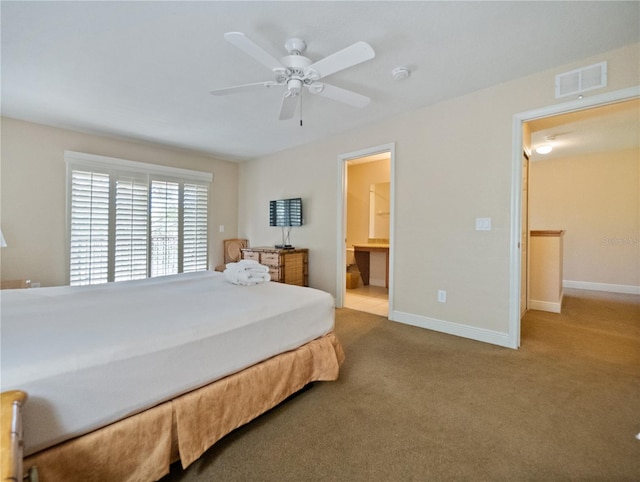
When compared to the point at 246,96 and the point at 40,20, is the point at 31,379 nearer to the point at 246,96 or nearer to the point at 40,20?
the point at 40,20

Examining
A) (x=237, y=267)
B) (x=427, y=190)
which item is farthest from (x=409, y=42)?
(x=237, y=267)

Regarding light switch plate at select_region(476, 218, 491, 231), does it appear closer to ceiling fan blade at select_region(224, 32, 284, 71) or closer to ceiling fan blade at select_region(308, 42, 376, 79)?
ceiling fan blade at select_region(308, 42, 376, 79)

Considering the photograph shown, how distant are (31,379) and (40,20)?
2277 millimetres

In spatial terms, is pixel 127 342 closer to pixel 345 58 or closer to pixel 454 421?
pixel 454 421

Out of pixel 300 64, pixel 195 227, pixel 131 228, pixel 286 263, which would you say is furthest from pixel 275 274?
pixel 300 64

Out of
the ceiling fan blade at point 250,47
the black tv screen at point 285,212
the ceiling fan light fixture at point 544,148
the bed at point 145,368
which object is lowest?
the bed at point 145,368

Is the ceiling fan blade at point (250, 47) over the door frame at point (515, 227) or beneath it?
over

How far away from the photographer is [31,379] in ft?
3.09

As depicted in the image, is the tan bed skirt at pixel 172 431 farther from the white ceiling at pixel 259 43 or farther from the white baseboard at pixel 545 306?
the white baseboard at pixel 545 306

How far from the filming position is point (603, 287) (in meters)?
5.27

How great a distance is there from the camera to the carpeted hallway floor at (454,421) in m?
1.32

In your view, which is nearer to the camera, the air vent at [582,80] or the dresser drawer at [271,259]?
the air vent at [582,80]

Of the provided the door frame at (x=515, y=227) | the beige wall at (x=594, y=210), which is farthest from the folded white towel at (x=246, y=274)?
the beige wall at (x=594, y=210)

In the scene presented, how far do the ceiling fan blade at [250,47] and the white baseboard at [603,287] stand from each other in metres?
6.75
